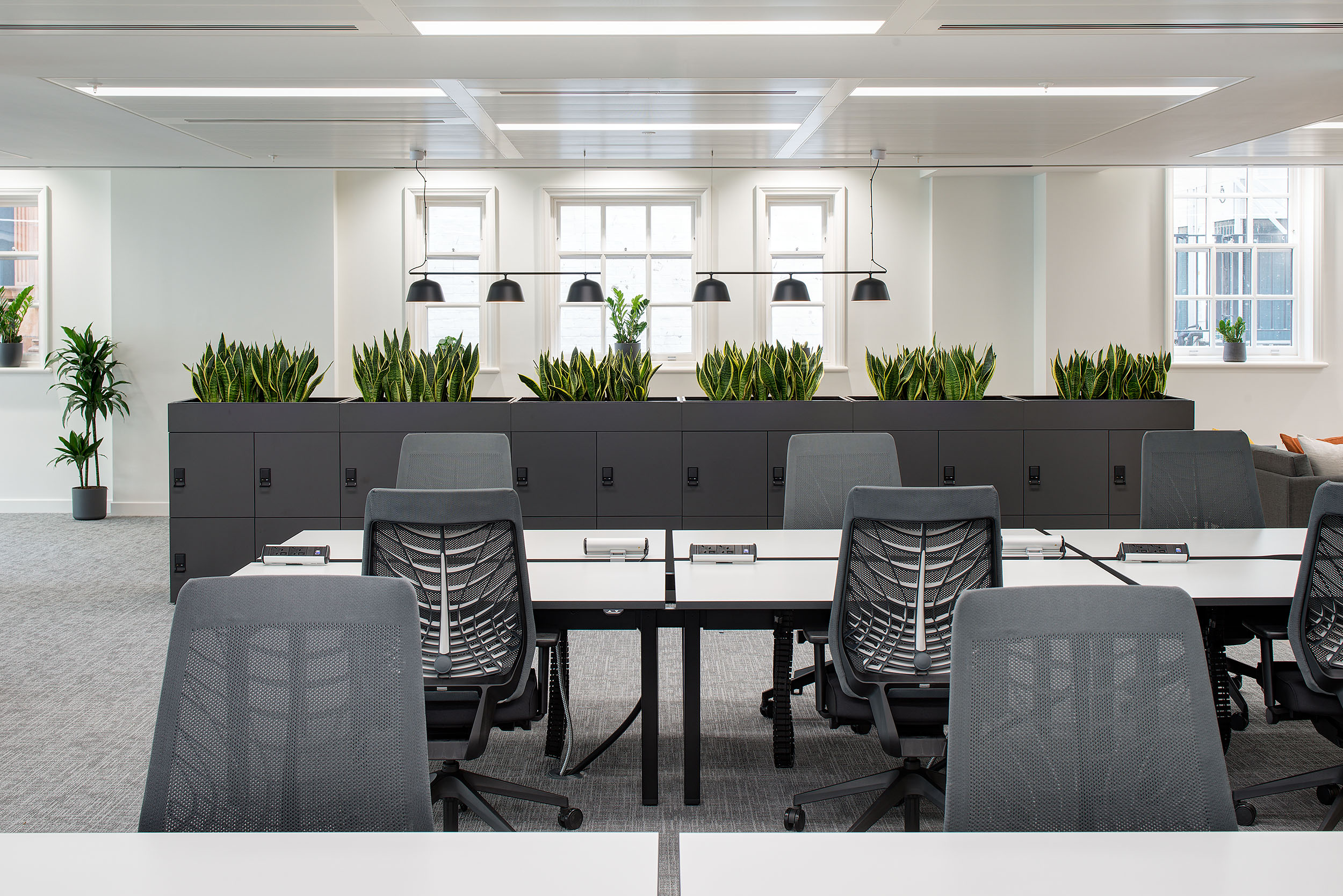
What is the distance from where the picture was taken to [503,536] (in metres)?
2.48

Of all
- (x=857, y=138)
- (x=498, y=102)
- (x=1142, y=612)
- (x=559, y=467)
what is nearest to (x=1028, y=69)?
(x=857, y=138)

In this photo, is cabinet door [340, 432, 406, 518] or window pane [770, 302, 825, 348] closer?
cabinet door [340, 432, 406, 518]

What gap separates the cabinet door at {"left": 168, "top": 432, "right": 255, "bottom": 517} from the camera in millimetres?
5328

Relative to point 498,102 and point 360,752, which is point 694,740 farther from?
point 498,102

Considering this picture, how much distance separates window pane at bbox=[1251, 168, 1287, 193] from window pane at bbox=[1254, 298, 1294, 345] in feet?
3.14

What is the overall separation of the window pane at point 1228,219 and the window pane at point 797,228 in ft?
11.3

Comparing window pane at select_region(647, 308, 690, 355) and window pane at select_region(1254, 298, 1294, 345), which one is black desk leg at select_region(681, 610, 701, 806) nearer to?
window pane at select_region(647, 308, 690, 355)

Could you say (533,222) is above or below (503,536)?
above

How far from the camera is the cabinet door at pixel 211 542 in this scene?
536 cm

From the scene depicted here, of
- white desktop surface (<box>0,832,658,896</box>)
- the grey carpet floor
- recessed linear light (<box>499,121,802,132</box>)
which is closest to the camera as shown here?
white desktop surface (<box>0,832,658,896</box>)

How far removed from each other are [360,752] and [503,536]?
3.30ft

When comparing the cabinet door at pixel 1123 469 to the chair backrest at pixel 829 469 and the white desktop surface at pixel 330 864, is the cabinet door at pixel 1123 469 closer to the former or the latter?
the chair backrest at pixel 829 469

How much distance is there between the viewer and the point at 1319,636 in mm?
2545

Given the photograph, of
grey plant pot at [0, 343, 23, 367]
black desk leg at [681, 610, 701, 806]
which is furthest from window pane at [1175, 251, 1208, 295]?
grey plant pot at [0, 343, 23, 367]
